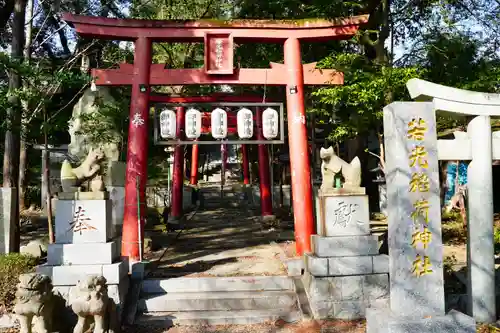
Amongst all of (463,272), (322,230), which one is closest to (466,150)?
(322,230)

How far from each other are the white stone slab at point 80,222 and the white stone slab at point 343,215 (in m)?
3.81

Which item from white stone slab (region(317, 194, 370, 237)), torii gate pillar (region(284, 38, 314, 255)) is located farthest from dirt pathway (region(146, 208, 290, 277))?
white stone slab (region(317, 194, 370, 237))

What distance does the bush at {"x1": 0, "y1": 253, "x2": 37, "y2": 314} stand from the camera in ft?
23.1

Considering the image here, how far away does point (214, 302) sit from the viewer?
7.30m

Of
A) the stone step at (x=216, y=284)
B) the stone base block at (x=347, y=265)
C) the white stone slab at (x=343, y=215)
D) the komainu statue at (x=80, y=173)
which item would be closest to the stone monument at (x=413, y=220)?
the stone base block at (x=347, y=265)

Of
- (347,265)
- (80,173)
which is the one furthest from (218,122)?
(347,265)

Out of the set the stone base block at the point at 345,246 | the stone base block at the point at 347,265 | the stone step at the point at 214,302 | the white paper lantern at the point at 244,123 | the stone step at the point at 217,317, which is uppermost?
the white paper lantern at the point at 244,123

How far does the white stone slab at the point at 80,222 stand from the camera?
23.1 ft

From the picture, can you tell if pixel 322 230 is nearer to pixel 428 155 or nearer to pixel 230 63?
pixel 428 155

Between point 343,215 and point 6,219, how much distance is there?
6818 millimetres

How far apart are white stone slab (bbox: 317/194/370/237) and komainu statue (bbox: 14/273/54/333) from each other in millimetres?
4544

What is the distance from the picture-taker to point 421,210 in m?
5.36

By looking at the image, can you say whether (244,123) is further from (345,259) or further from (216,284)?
(345,259)

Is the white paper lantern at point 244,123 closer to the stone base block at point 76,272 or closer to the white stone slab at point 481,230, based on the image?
the stone base block at point 76,272
